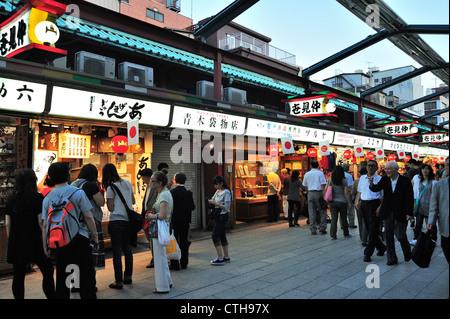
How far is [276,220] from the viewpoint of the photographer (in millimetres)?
13469

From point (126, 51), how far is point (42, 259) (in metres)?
6.72

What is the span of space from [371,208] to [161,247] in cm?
528

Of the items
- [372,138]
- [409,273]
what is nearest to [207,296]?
[409,273]

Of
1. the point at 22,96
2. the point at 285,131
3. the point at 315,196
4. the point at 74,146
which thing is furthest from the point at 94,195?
the point at 285,131

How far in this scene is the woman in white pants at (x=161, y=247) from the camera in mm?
5422

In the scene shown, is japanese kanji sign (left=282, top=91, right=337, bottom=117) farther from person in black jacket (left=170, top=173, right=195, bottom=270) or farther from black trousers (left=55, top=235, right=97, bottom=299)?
black trousers (left=55, top=235, right=97, bottom=299)

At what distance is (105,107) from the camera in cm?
712

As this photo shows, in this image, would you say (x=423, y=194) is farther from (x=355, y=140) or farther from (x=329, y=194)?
(x=355, y=140)

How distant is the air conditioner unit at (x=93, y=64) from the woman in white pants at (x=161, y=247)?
3.95 m

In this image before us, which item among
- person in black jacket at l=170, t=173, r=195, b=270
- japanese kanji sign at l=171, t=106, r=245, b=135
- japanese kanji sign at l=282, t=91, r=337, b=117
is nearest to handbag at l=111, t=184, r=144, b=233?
person in black jacket at l=170, t=173, r=195, b=270

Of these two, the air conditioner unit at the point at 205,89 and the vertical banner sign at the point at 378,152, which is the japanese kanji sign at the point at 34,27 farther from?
the vertical banner sign at the point at 378,152

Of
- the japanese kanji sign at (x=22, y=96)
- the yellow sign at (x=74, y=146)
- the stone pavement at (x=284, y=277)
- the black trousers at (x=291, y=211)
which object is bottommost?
the stone pavement at (x=284, y=277)

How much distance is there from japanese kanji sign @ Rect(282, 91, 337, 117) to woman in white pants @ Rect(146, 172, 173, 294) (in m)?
8.69

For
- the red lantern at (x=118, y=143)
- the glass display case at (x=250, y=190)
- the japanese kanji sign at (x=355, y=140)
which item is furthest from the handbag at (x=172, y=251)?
the japanese kanji sign at (x=355, y=140)
